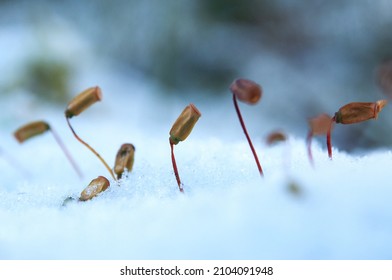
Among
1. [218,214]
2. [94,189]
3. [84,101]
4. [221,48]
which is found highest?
[221,48]

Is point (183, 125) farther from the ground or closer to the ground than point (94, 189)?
farther from the ground

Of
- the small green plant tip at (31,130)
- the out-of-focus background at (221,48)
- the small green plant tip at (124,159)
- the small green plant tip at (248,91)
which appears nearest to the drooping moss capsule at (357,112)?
the small green plant tip at (248,91)

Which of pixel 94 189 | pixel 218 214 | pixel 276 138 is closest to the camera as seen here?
pixel 218 214

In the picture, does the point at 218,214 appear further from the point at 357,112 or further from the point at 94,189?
the point at 357,112

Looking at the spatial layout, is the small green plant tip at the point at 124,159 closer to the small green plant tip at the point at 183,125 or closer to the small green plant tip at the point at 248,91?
the small green plant tip at the point at 183,125

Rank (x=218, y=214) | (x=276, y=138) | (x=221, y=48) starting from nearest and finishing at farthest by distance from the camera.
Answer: (x=218, y=214) < (x=276, y=138) < (x=221, y=48)

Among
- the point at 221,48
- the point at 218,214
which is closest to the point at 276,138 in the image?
the point at 218,214
